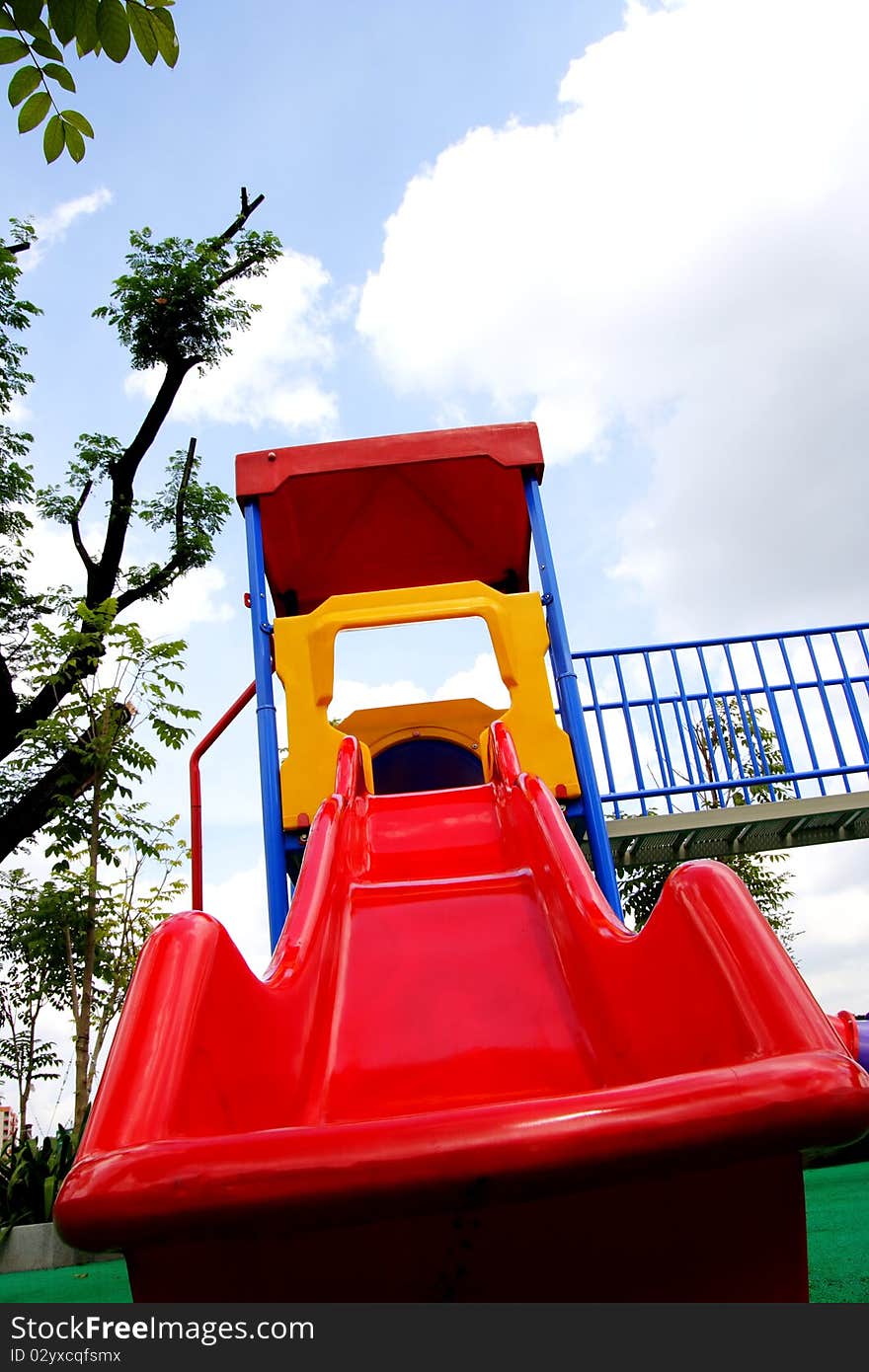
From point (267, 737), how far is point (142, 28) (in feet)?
7.59

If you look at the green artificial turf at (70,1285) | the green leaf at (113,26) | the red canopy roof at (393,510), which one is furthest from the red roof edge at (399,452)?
the green artificial turf at (70,1285)

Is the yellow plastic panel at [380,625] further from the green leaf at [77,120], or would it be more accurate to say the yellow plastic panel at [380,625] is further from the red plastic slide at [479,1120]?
the green leaf at [77,120]

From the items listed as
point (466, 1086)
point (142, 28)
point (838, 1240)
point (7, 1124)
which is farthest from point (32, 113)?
point (7, 1124)

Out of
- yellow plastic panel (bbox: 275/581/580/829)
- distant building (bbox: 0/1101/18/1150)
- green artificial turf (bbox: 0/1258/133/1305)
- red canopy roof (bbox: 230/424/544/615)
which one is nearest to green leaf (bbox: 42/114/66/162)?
yellow plastic panel (bbox: 275/581/580/829)

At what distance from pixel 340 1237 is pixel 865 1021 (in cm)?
338

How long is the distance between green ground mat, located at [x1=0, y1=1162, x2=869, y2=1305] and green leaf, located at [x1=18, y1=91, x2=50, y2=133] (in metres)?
2.10

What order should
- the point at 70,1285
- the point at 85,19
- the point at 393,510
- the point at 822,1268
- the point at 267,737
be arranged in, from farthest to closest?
the point at 393,510 < the point at 267,737 < the point at 70,1285 < the point at 822,1268 < the point at 85,19

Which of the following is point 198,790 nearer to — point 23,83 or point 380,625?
point 380,625

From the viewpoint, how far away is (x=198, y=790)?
3.72 meters

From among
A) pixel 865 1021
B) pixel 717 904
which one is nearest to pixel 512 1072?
pixel 717 904

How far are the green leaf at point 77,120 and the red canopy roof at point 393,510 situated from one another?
226 cm

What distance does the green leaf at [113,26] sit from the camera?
5.14 ft

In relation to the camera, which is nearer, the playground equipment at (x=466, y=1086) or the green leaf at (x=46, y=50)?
the playground equipment at (x=466, y=1086)
